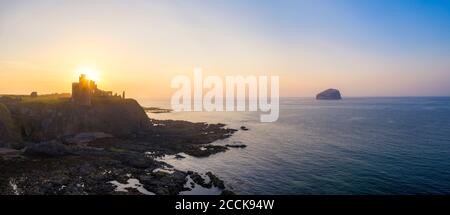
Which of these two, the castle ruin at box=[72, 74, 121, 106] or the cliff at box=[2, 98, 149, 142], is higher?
the castle ruin at box=[72, 74, 121, 106]

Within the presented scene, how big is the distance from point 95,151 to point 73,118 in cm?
3192

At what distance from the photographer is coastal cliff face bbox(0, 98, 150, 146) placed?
88.2 m

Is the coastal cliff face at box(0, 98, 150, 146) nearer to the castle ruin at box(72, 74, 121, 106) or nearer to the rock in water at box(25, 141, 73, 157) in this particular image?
the castle ruin at box(72, 74, 121, 106)

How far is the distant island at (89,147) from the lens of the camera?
48200mm

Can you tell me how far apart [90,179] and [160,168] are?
45.0 feet

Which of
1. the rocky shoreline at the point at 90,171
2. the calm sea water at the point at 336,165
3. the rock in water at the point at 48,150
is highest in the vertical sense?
the rock in water at the point at 48,150

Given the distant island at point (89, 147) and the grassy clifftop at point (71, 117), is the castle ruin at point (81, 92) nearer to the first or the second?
the distant island at point (89, 147)

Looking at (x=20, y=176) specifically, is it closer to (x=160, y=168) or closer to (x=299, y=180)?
(x=160, y=168)

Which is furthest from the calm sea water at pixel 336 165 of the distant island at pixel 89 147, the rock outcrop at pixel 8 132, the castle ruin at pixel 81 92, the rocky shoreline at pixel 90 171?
the castle ruin at pixel 81 92

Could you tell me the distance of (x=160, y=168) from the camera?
60.2 m

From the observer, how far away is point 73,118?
95312mm

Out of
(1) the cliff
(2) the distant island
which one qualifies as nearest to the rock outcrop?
(2) the distant island

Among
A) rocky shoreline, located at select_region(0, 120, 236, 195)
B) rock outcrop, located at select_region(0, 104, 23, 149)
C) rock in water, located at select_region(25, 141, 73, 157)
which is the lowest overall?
rocky shoreline, located at select_region(0, 120, 236, 195)
